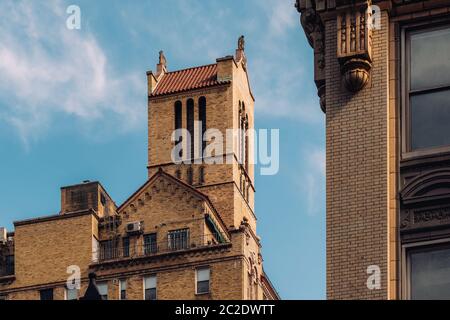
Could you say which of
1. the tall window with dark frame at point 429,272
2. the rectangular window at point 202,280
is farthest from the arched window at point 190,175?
the tall window with dark frame at point 429,272

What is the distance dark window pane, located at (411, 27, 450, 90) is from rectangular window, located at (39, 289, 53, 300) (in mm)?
67568

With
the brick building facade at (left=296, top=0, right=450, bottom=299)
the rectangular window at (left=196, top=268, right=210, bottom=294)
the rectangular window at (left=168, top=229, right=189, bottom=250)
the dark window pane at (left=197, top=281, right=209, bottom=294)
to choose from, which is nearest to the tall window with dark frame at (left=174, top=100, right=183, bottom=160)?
the rectangular window at (left=168, top=229, right=189, bottom=250)

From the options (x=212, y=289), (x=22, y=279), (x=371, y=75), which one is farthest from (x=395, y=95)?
(x=22, y=279)

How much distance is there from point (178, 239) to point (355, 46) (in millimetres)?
69475

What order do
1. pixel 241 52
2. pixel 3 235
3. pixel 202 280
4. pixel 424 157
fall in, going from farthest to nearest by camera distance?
pixel 241 52
pixel 3 235
pixel 202 280
pixel 424 157

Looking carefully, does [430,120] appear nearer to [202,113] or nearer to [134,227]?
[134,227]

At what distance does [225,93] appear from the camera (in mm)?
120250

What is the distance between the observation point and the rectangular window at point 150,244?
3974 inches

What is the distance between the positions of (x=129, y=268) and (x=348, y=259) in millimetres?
68542

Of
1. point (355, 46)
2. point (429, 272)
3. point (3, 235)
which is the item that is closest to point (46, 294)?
point (3, 235)

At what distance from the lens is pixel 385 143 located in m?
32.3

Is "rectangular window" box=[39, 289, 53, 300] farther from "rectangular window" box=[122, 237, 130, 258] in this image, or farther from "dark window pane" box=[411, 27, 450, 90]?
"dark window pane" box=[411, 27, 450, 90]
